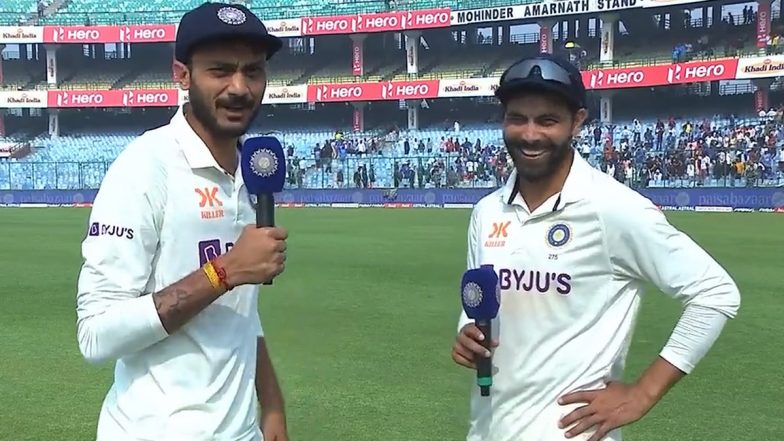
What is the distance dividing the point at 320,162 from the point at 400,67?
1347 centimetres

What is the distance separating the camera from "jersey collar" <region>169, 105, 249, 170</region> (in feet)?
7.61

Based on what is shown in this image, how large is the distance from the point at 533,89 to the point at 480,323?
785 mm

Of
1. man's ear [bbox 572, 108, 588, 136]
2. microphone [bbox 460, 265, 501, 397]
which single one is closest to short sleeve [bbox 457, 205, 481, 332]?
microphone [bbox 460, 265, 501, 397]

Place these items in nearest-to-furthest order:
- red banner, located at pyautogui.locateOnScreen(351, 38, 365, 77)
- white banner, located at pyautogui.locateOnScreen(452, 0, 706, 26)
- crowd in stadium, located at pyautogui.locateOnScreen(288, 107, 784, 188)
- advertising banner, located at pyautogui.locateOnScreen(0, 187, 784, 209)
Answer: advertising banner, located at pyautogui.locateOnScreen(0, 187, 784, 209) → crowd in stadium, located at pyautogui.locateOnScreen(288, 107, 784, 188) → white banner, located at pyautogui.locateOnScreen(452, 0, 706, 26) → red banner, located at pyautogui.locateOnScreen(351, 38, 365, 77)

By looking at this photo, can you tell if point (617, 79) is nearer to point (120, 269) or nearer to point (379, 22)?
point (379, 22)

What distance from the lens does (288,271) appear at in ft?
43.6

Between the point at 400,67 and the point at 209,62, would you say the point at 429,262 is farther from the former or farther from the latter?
the point at 400,67

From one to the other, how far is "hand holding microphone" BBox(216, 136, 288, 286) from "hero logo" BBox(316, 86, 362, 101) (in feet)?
140

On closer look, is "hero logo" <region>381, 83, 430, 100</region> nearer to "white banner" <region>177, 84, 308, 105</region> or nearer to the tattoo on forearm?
"white banner" <region>177, 84, 308, 105</region>

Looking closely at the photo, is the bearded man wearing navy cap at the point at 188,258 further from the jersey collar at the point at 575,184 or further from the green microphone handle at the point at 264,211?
the jersey collar at the point at 575,184

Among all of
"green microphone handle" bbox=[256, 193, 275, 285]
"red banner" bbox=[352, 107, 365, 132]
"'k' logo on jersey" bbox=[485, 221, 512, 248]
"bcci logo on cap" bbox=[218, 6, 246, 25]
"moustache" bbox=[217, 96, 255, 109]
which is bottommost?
"'k' logo on jersey" bbox=[485, 221, 512, 248]

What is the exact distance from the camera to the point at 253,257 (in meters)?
2.14

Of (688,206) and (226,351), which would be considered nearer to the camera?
(226,351)

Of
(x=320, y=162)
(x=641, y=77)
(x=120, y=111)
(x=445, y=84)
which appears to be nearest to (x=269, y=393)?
(x=320, y=162)
